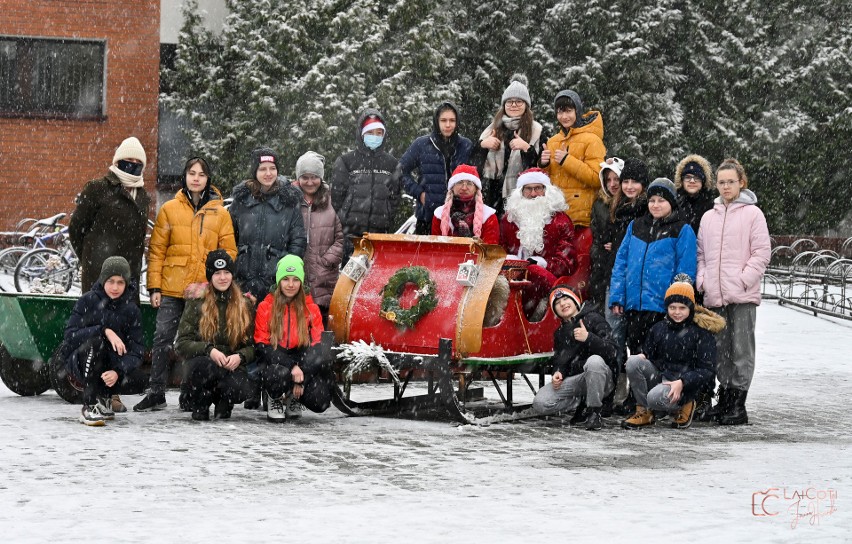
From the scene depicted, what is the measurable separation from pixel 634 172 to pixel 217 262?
3.36 meters

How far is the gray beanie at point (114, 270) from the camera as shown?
1031cm

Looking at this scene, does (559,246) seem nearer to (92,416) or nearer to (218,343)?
(218,343)

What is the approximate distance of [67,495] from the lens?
281 inches

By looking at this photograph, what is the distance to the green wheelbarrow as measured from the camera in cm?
1132

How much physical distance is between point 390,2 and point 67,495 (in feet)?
75.3

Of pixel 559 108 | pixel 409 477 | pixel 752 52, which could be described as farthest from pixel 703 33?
pixel 409 477

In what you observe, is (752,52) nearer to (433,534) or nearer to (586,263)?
(586,263)

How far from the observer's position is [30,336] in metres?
11.3

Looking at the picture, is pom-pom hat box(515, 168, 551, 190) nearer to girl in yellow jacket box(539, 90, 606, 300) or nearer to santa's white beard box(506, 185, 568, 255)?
santa's white beard box(506, 185, 568, 255)

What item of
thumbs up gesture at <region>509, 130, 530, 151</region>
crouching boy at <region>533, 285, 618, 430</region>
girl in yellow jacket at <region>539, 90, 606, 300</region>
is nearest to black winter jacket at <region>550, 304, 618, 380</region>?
crouching boy at <region>533, 285, 618, 430</region>

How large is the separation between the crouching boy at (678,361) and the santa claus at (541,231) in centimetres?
100

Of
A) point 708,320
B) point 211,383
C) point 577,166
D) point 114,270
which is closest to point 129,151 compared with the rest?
point 114,270

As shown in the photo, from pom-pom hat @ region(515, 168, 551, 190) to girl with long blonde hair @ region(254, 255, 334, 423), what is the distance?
1.91m
